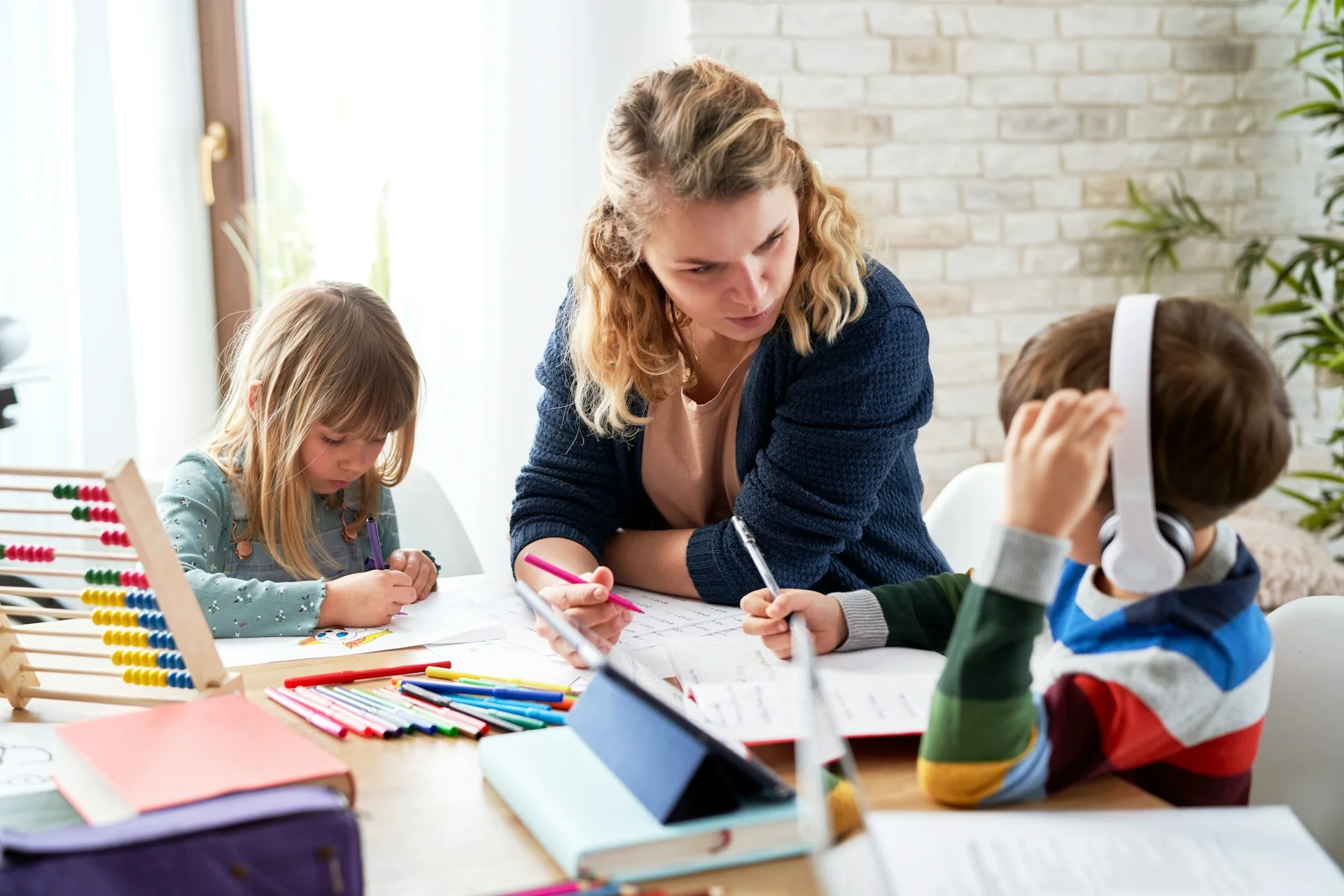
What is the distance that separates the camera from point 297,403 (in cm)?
156

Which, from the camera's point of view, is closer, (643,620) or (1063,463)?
(1063,463)

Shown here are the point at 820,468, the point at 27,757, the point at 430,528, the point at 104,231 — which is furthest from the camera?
the point at 104,231

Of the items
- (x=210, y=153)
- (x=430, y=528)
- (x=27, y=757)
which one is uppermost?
(x=210, y=153)

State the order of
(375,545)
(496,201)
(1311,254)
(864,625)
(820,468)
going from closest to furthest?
(864,625) < (820,468) < (375,545) < (496,201) < (1311,254)

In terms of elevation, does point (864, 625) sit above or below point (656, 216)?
below

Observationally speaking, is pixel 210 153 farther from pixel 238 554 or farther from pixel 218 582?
pixel 218 582

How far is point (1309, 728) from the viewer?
1.12m

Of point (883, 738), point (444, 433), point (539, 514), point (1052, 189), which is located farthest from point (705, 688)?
point (1052, 189)

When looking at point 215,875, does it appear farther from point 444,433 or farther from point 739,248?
point 444,433

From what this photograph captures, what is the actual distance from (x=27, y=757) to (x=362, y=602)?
43 centimetres

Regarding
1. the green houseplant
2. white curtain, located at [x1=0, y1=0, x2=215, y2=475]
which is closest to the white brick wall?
the green houseplant

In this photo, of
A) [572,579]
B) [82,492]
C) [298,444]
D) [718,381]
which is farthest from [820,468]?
[82,492]

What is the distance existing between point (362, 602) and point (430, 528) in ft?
2.02

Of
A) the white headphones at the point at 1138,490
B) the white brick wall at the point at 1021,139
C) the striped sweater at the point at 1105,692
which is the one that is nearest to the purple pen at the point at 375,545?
the striped sweater at the point at 1105,692
